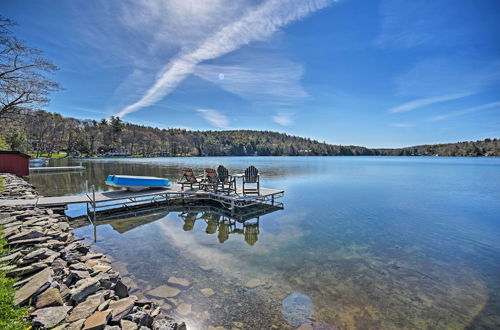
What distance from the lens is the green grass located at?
7.52ft

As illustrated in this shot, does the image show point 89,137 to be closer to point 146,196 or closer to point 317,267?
point 146,196

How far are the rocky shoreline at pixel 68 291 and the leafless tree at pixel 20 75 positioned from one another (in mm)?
10592

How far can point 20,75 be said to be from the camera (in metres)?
11.7

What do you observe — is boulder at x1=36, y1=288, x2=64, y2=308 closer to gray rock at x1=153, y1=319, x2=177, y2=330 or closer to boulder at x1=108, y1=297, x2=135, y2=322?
boulder at x1=108, y1=297, x2=135, y2=322

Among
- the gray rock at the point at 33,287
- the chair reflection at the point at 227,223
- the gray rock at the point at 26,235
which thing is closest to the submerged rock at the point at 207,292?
the gray rock at the point at 33,287

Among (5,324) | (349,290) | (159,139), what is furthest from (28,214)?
→ (159,139)

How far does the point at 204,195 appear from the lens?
11625 mm

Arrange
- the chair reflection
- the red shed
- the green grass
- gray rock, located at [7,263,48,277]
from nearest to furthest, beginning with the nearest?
1. the green grass
2. gray rock, located at [7,263,48,277]
3. the chair reflection
4. the red shed

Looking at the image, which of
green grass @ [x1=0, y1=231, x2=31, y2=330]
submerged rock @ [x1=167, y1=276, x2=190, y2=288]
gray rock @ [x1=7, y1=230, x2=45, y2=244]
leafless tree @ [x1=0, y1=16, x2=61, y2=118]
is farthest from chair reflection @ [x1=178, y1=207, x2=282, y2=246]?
leafless tree @ [x1=0, y1=16, x2=61, y2=118]

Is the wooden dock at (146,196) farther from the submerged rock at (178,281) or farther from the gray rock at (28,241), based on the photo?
the submerged rock at (178,281)

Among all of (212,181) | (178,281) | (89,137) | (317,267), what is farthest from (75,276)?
(89,137)

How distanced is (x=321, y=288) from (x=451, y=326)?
2021 millimetres

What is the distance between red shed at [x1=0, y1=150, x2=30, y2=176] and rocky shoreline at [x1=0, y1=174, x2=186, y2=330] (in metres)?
17.3

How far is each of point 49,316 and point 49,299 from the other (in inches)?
13.4
